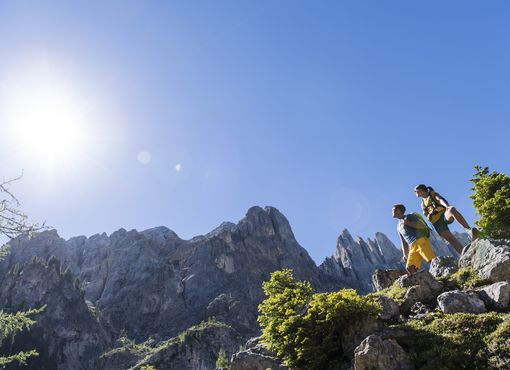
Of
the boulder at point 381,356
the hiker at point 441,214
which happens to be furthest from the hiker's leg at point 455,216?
the boulder at point 381,356

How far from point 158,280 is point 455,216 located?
134 meters

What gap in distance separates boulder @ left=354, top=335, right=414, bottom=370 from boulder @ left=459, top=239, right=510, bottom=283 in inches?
150

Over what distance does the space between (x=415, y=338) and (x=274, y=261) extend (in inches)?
5548

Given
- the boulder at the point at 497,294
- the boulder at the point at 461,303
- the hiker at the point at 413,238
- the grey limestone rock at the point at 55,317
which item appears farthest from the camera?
the grey limestone rock at the point at 55,317

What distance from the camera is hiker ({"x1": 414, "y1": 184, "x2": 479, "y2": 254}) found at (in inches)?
506

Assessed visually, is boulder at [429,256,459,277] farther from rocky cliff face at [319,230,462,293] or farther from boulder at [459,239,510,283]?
rocky cliff face at [319,230,462,293]

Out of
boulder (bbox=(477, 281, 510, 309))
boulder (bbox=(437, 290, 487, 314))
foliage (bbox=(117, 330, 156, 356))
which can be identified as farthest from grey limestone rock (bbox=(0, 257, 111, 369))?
boulder (bbox=(477, 281, 510, 309))

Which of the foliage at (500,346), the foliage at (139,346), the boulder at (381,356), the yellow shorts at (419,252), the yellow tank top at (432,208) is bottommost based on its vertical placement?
the foliage at (500,346)

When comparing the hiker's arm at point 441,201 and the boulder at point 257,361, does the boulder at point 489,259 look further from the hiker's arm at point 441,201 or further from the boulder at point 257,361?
the boulder at point 257,361

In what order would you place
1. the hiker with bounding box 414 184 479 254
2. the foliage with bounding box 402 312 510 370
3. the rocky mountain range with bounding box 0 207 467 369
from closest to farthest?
the foliage with bounding box 402 312 510 370 < the hiker with bounding box 414 184 479 254 < the rocky mountain range with bounding box 0 207 467 369

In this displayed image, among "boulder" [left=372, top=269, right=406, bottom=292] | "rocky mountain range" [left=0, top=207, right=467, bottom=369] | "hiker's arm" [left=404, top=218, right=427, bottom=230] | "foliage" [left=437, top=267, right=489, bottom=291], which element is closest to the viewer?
"foliage" [left=437, top=267, right=489, bottom=291]

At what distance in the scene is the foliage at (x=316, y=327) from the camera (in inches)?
370

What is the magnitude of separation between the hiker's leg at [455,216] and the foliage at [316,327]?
4818 mm

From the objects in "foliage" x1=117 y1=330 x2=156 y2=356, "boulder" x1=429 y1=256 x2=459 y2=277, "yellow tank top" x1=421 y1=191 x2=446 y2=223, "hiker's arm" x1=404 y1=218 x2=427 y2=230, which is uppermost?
"foliage" x1=117 y1=330 x2=156 y2=356
